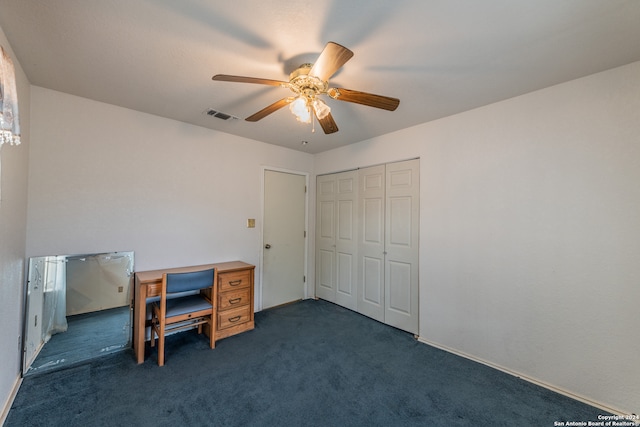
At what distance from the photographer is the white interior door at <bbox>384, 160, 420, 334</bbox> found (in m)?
2.80

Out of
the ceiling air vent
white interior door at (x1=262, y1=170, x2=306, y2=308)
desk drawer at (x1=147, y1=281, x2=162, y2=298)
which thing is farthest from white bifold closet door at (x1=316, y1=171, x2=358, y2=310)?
desk drawer at (x1=147, y1=281, x2=162, y2=298)

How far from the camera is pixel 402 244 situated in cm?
292

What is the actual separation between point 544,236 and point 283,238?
9.81 feet

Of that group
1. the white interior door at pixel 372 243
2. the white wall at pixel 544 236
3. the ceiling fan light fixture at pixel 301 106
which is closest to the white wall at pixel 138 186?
the white interior door at pixel 372 243

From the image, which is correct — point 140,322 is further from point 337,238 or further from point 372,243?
point 372,243

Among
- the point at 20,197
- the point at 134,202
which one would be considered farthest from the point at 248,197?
the point at 20,197

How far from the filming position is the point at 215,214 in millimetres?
3055

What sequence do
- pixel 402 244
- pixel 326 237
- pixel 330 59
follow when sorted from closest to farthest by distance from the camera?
1. pixel 330 59
2. pixel 402 244
3. pixel 326 237

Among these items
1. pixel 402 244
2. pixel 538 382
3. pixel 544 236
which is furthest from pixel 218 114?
pixel 538 382

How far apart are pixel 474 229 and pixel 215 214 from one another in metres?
2.93

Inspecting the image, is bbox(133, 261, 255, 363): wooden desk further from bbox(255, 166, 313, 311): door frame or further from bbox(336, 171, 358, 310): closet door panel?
bbox(336, 171, 358, 310): closet door panel

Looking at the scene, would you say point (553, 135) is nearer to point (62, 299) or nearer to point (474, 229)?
point (474, 229)

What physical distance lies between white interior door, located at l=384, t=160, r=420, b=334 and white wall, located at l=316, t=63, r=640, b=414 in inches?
5.6

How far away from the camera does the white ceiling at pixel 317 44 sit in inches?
49.1
